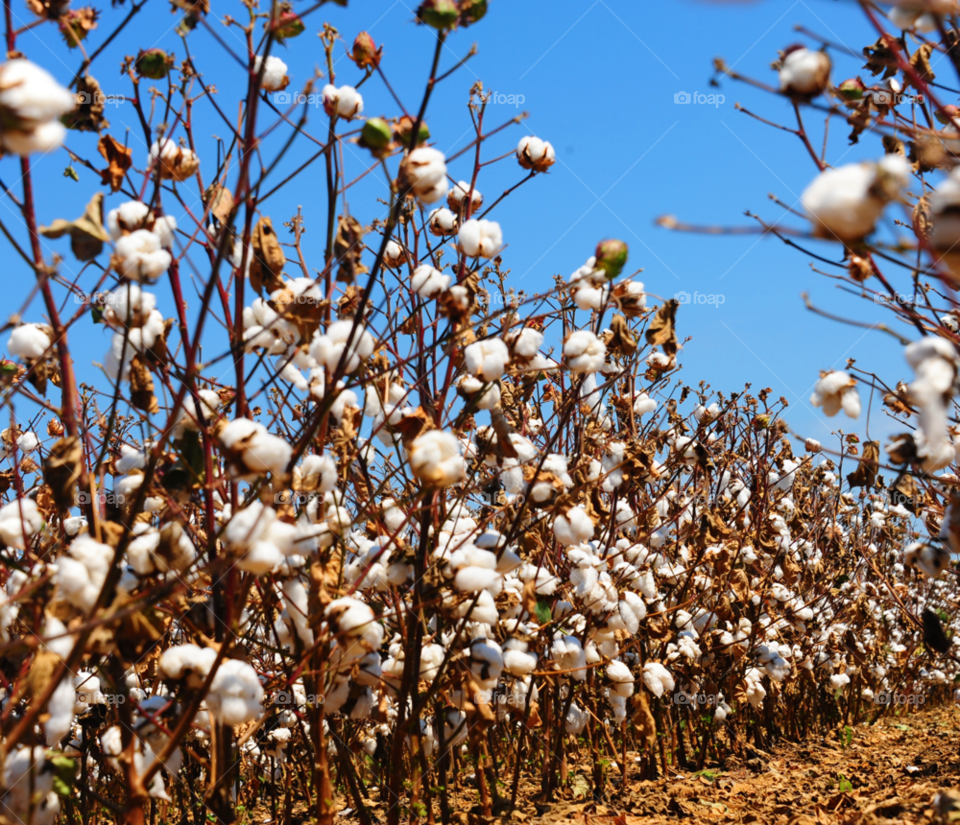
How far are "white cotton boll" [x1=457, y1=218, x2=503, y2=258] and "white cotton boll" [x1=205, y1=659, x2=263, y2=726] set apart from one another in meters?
1.27

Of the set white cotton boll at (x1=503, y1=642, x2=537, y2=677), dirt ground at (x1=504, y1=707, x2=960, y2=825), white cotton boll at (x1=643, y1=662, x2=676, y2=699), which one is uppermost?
white cotton boll at (x1=503, y1=642, x2=537, y2=677)

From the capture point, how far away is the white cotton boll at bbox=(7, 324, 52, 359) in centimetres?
186

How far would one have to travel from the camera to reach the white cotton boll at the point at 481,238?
7.60 feet

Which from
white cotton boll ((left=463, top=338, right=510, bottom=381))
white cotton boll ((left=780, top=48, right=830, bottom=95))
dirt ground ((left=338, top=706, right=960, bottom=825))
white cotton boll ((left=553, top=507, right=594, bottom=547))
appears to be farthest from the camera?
dirt ground ((left=338, top=706, right=960, bottom=825))

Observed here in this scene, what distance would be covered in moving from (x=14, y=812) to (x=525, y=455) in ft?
4.73

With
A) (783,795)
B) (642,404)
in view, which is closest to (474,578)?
(642,404)

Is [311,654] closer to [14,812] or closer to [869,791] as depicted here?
[14,812]

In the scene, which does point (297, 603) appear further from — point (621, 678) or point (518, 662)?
point (621, 678)

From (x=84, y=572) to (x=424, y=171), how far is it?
3.43 ft

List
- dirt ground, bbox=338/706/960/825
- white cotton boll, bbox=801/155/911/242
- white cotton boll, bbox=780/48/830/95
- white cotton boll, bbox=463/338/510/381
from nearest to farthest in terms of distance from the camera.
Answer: white cotton boll, bbox=801/155/911/242, white cotton boll, bbox=780/48/830/95, white cotton boll, bbox=463/338/510/381, dirt ground, bbox=338/706/960/825

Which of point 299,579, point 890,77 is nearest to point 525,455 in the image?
point 299,579

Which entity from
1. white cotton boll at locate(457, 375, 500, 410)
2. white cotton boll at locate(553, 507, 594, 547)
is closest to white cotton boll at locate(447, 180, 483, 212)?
white cotton boll at locate(457, 375, 500, 410)

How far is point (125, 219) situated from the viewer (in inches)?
68.8

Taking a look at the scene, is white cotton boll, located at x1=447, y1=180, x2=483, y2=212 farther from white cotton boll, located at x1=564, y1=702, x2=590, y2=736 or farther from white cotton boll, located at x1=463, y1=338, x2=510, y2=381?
white cotton boll, located at x1=564, y1=702, x2=590, y2=736
